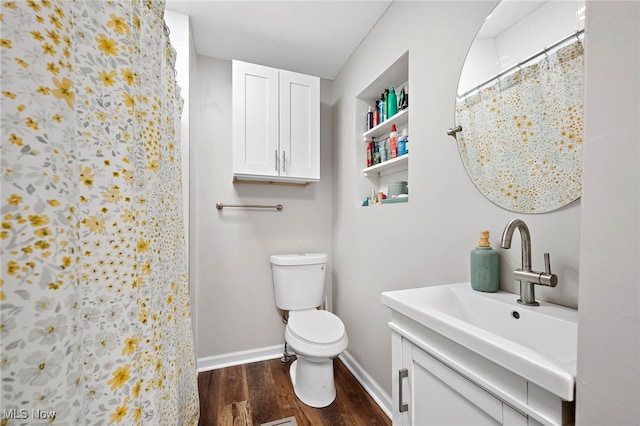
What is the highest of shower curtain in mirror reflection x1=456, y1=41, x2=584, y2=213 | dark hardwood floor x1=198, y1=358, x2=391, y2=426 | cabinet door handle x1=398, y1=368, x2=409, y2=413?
shower curtain in mirror reflection x1=456, y1=41, x2=584, y2=213

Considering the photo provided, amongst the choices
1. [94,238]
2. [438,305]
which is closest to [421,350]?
[438,305]

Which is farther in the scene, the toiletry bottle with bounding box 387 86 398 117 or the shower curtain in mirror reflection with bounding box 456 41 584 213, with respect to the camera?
the toiletry bottle with bounding box 387 86 398 117

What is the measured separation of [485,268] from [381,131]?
1184 millimetres

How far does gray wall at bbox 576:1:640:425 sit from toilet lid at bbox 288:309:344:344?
4.44 ft

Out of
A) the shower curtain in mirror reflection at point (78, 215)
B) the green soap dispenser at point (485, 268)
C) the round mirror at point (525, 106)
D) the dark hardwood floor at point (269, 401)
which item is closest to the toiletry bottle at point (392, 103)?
the round mirror at point (525, 106)

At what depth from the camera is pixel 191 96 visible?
5.89ft

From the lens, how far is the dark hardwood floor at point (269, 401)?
4.90 ft

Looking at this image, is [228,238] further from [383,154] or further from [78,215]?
[78,215]

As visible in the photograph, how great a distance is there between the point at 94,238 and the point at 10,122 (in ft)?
0.59

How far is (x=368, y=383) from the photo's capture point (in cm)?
173

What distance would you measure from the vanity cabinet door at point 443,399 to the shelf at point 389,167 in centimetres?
100

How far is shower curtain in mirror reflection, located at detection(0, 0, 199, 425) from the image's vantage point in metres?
0.28

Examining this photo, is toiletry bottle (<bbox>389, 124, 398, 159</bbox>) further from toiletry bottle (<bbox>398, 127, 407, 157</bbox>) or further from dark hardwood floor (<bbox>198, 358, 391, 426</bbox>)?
dark hardwood floor (<bbox>198, 358, 391, 426</bbox>)

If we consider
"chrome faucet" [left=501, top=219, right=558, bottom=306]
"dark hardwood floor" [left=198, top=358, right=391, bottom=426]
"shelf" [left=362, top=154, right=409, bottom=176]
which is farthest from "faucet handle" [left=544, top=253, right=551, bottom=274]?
"dark hardwood floor" [left=198, top=358, right=391, bottom=426]
